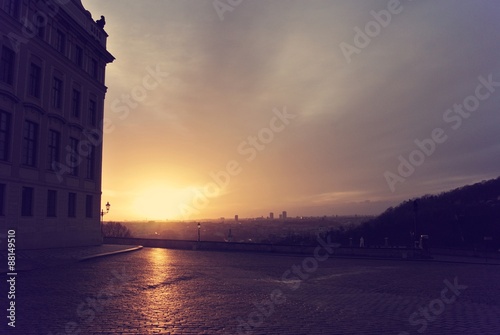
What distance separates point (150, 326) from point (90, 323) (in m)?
1.26

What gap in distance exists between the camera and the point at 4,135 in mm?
27562

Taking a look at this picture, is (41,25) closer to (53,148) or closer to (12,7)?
(12,7)

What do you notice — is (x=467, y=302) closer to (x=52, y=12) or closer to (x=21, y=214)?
(x=21, y=214)

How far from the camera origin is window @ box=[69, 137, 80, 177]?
3516 cm

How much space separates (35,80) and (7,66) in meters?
3.26

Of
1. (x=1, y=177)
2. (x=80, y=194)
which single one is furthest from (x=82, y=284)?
(x=80, y=194)

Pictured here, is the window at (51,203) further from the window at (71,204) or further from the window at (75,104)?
the window at (75,104)

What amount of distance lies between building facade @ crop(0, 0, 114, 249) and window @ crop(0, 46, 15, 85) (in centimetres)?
6

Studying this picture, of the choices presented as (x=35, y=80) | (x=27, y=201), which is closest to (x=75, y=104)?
(x=35, y=80)

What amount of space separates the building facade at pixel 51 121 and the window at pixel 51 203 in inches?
2.8

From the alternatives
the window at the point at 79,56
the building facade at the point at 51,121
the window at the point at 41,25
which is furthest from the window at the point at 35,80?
the window at the point at 79,56

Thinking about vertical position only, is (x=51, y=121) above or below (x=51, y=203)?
above

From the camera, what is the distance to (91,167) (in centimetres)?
3906

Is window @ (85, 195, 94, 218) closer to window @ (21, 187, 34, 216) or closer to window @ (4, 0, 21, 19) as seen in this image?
window @ (21, 187, 34, 216)
